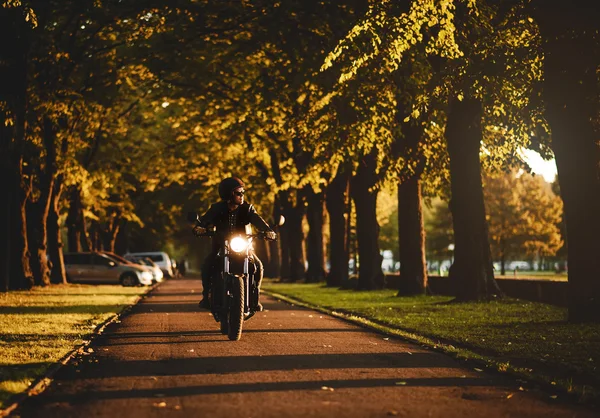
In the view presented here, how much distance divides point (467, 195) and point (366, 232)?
11.0 metres

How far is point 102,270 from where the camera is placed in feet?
152

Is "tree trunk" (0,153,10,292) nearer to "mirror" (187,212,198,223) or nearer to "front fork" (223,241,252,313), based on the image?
"mirror" (187,212,198,223)

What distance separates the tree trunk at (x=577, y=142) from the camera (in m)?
15.9

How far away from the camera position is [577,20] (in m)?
15.5

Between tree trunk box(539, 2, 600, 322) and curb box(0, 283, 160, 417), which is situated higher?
tree trunk box(539, 2, 600, 322)

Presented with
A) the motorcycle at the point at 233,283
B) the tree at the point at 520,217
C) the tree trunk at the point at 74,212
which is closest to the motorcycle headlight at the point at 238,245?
the motorcycle at the point at 233,283

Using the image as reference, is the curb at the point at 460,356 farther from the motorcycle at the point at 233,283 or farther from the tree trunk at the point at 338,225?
the tree trunk at the point at 338,225

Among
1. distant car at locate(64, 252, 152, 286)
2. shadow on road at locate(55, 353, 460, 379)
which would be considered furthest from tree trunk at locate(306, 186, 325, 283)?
shadow on road at locate(55, 353, 460, 379)

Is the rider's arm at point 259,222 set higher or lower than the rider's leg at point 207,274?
higher

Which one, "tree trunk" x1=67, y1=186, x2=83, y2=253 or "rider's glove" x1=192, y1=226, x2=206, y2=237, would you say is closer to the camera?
"rider's glove" x1=192, y1=226, x2=206, y2=237

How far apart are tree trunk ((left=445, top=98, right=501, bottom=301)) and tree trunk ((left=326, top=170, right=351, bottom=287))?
51.8 feet

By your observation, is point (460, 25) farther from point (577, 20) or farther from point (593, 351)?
point (593, 351)

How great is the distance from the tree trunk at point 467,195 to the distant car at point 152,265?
27.6 meters

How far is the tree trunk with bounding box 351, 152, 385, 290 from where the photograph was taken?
115 ft
